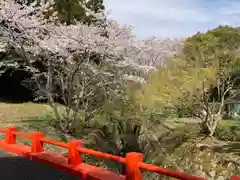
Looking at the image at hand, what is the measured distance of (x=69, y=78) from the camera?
1338 cm

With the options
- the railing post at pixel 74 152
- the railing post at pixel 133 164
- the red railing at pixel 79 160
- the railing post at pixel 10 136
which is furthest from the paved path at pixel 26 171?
the railing post at pixel 133 164

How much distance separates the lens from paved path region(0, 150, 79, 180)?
684 cm

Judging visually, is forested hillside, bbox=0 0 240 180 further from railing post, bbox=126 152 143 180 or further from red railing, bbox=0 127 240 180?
railing post, bbox=126 152 143 180

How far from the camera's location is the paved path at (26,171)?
269 inches

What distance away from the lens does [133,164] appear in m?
5.50

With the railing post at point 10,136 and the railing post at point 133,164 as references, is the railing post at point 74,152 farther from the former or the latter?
the railing post at point 10,136

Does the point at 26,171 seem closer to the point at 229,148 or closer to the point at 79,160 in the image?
the point at 79,160

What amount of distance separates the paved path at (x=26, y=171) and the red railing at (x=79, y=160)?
16 cm

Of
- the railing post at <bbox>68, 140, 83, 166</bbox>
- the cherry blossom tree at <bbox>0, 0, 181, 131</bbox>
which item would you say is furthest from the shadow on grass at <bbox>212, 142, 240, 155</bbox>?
the railing post at <bbox>68, 140, 83, 166</bbox>

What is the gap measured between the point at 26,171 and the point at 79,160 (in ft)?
3.69

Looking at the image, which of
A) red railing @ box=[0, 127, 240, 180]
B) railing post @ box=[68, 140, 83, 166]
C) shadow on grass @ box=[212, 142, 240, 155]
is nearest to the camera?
red railing @ box=[0, 127, 240, 180]

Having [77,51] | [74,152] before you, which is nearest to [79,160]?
[74,152]

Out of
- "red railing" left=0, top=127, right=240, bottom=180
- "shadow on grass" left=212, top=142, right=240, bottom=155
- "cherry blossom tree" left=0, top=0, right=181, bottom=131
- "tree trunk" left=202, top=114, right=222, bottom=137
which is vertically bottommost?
"shadow on grass" left=212, top=142, right=240, bottom=155

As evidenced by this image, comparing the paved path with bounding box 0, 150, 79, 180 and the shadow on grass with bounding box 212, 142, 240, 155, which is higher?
the paved path with bounding box 0, 150, 79, 180
